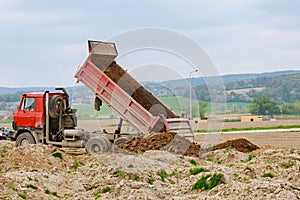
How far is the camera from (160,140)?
67.0 ft

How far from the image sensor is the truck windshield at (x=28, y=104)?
23.4 meters

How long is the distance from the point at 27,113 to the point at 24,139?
1.01 metres

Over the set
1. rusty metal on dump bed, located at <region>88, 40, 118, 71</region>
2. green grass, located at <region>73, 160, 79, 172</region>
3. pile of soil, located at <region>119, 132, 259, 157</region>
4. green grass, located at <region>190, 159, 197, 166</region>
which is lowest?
green grass, located at <region>73, 160, 79, 172</region>

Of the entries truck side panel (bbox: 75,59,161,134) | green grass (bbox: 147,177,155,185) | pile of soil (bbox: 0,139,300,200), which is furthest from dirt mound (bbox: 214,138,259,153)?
green grass (bbox: 147,177,155,185)

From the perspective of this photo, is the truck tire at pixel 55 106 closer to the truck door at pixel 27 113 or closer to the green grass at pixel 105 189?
the truck door at pixel 27 113

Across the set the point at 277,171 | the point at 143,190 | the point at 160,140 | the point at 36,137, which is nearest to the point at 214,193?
the point at 143,190

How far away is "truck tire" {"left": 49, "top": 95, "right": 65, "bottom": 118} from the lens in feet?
75.7

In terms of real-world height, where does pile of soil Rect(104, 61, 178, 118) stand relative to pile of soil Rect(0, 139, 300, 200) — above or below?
above

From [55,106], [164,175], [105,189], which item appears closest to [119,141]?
[55,106]

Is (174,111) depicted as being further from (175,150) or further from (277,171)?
(277,171)

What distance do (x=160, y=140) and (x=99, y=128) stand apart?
3.09 metres

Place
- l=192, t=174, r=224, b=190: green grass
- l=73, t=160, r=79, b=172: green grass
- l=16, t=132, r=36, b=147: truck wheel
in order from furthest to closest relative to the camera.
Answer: l=16, t=132, r=36, b=147: truck wheel → l=73, t=160, r=79, b=172: green grass → l=192, t=174, r=224, b=190: green grass

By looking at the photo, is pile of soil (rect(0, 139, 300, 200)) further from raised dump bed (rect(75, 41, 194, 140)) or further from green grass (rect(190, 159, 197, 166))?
raised dump bed (rect(75, 41, 194, 140))

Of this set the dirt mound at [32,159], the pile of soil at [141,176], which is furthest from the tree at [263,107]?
the dirt mound at [32,159]
